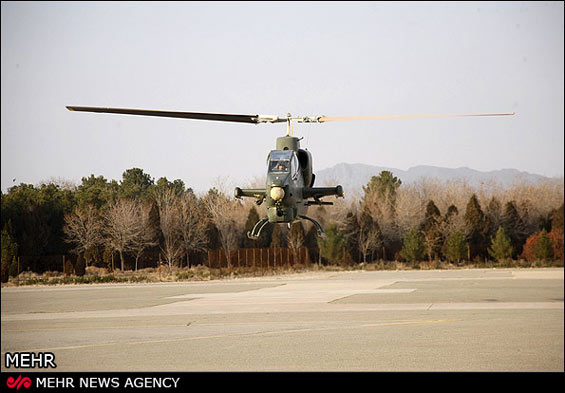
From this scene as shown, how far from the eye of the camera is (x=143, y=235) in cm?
2728

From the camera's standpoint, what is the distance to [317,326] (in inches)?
1310

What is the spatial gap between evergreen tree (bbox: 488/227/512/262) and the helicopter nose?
5653 cm

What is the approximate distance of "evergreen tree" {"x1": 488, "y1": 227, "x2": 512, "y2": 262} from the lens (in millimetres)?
66062

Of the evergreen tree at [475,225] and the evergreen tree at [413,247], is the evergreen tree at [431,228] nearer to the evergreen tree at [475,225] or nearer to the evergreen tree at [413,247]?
the evergreen tree at [413,247]

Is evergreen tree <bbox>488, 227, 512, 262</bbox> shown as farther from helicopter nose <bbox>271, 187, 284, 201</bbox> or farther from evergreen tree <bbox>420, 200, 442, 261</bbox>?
helicopter nose <bbox>271, 187, 284, 201</bbox>

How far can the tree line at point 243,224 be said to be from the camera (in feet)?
72.7

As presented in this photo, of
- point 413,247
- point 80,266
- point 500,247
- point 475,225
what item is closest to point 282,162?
point 80,266

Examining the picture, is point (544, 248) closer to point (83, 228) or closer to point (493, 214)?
point (493, 214)

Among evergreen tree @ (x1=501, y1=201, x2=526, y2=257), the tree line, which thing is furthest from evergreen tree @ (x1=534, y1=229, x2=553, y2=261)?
evergreen tree @ (x1=501, y1=201, x2=526, y2=257)

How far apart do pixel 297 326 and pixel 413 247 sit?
42.3 m

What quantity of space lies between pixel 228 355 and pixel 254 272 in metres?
44.5
